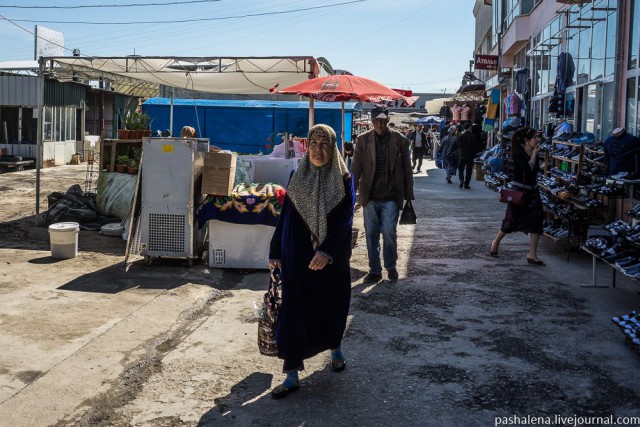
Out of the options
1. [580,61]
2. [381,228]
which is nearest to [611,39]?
[580,61]

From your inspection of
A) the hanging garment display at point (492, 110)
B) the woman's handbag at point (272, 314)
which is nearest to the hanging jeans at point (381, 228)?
the woman's handbag at point (272, 314)

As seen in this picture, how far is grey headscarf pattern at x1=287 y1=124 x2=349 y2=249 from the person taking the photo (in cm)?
481

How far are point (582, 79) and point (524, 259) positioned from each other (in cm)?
499

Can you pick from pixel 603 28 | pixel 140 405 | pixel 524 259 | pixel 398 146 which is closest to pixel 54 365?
pixel 140 405

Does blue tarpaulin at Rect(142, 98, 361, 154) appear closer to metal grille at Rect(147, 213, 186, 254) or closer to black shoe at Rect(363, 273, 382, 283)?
metal grille at Rect(147, 213, 186, 254)

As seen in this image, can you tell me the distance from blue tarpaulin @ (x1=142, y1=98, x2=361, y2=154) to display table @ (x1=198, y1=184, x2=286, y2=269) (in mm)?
11566

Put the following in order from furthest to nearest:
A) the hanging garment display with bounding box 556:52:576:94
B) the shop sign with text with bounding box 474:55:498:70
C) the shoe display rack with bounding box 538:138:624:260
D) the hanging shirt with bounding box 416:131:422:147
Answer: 1. the hanging shirt with bounding box 416:131:422:147
2. the shop sign with text with bounding box 474:55:498:70
3. the hanging garment display with bounding box 556:52:576:94
4. the shoe display rack with bounding box 538:138:624:260

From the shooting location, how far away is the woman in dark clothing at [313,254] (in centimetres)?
475

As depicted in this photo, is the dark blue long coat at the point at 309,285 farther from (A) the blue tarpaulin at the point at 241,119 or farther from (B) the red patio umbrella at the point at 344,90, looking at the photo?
(A) the blue tarpaulin at the point at 241,119

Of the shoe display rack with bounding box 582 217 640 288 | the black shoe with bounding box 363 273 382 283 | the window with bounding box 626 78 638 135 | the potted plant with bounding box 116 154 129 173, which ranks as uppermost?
the window with bounding box 626 78 638 135

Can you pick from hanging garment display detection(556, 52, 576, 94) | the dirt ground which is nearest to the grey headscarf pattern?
the dirt ground

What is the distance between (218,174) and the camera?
851cm

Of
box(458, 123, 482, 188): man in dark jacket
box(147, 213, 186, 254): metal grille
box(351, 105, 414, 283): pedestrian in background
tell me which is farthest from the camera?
box(458, 123, 482, 188): man in dark jacket

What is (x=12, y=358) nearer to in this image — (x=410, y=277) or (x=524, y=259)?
(x=410, y=277)
